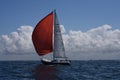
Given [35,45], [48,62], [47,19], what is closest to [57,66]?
[48,62]

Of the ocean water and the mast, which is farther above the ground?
the mast

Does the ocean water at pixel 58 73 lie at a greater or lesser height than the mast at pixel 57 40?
lesser

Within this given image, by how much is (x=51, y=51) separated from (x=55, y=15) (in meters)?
10.3

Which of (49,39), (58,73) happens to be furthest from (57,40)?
(58,73)

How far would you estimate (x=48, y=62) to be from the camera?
73.9 metres

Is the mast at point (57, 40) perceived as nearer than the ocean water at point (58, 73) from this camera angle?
No

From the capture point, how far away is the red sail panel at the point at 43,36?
236ft

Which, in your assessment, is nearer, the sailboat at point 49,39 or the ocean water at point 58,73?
the ocean water at point 58,73

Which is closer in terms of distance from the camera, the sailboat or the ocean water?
the ocean water

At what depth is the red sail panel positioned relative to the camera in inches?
2832

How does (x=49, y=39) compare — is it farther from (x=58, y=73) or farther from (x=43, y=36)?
(x=58, y=73)

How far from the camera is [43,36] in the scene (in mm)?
72750

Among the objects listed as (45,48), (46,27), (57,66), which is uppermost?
(46,27)

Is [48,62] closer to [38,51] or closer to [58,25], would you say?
[38,51]
